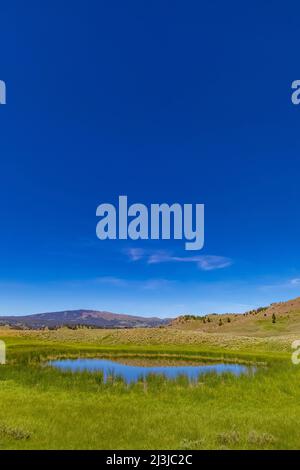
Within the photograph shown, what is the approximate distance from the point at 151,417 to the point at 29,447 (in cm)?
729

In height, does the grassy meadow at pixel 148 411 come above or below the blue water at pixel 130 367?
above

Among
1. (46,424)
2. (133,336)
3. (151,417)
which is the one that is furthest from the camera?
(133,336)

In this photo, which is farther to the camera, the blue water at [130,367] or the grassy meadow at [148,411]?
the blue water at [130,367]

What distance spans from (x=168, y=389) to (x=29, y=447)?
14.7 m

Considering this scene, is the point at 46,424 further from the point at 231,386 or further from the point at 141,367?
the point at 141,367

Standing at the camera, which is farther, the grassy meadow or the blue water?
the blue water

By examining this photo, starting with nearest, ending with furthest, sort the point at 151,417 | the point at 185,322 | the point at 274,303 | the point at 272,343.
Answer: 1. the point at 151,417
2. the point at 272,343
3. the point at 185,322
4. the point at 274,303

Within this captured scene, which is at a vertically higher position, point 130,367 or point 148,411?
point 148,411

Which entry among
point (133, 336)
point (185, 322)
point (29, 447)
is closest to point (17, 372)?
point (29, 447)

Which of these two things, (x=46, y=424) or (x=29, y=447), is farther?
(x=46, y=424)

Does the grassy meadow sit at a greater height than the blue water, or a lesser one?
greater

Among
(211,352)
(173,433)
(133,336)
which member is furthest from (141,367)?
(133,336)

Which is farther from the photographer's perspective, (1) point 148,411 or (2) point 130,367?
(2) point 130,367

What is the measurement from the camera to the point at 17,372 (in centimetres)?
3566
